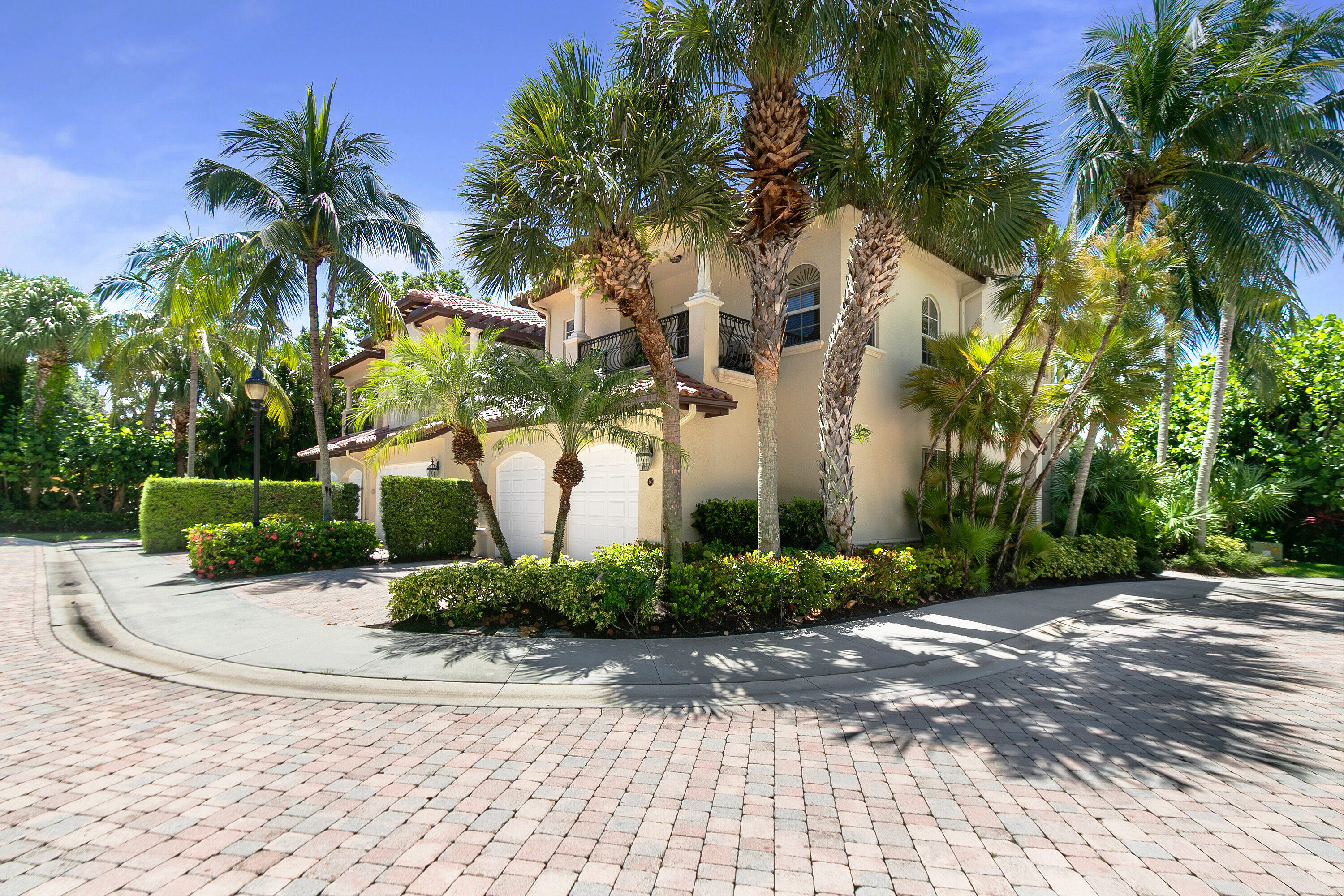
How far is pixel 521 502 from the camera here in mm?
15391

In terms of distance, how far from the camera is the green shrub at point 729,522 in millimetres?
11492

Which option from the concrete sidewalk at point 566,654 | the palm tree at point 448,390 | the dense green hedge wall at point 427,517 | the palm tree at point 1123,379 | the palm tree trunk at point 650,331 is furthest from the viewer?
the dense green hedge wall at point 427,517

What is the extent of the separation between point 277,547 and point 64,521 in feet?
62.5

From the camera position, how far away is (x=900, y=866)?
3.01 m

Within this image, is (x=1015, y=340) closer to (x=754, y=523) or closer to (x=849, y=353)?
(x=849, y=353)

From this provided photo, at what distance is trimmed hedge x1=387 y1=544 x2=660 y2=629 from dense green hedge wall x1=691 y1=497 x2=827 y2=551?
12.1 feet

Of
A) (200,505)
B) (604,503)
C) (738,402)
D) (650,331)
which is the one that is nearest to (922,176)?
(650,331)

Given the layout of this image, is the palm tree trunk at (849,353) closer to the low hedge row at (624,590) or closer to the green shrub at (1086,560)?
the low hedge row at (624,590)

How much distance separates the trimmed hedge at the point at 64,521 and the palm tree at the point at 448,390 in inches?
910

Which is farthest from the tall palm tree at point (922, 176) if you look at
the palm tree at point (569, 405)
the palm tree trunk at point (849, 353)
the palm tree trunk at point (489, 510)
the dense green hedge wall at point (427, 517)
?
the dense green hedge wall at point (427, 517)

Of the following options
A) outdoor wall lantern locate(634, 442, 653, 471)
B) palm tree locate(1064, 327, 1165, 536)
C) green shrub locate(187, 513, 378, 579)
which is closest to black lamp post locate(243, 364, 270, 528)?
green shrub locate(187, 513, 378, 579)

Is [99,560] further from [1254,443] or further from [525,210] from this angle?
[1254,443]

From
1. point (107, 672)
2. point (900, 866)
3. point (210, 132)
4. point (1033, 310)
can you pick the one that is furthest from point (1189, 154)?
point (210, 132)

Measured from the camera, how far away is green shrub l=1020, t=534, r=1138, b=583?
11969 mm
